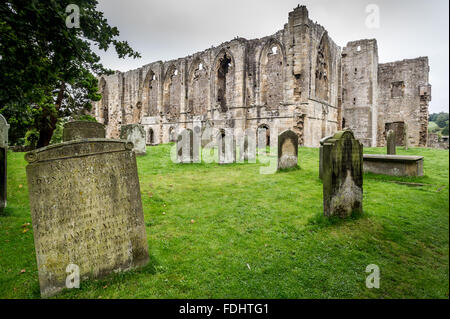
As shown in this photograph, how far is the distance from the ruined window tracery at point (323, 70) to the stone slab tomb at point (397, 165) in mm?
12853

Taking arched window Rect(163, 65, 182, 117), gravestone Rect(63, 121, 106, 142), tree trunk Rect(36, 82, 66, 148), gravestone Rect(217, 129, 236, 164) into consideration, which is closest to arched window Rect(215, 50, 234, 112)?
arched window Rect(163, 65, 182, 117)

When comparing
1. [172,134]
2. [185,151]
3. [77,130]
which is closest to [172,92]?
[172,134]

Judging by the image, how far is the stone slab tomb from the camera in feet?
22.7

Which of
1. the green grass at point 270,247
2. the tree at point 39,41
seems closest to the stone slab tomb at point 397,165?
the green grass at point 270,247

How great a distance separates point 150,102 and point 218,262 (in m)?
28.3

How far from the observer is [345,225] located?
152 inches

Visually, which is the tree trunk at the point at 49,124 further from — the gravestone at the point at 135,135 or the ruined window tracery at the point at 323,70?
the ruined window tracery at the point at 323,70

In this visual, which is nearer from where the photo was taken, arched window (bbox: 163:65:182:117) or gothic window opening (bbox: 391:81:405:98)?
gothic window opening (bbox: 391:81:405:98)

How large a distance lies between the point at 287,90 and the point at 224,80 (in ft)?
23.0

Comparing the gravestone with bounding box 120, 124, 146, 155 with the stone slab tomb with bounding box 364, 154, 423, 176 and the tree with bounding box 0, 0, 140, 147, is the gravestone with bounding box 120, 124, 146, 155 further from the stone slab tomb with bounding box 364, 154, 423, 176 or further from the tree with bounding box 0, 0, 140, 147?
the stone slab tomb with bounding box 364, 154, 423, 176

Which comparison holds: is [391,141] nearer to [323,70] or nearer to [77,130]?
[323,70]

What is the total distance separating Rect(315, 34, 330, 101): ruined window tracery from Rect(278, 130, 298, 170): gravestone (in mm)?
12504

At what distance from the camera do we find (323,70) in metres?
19.3
